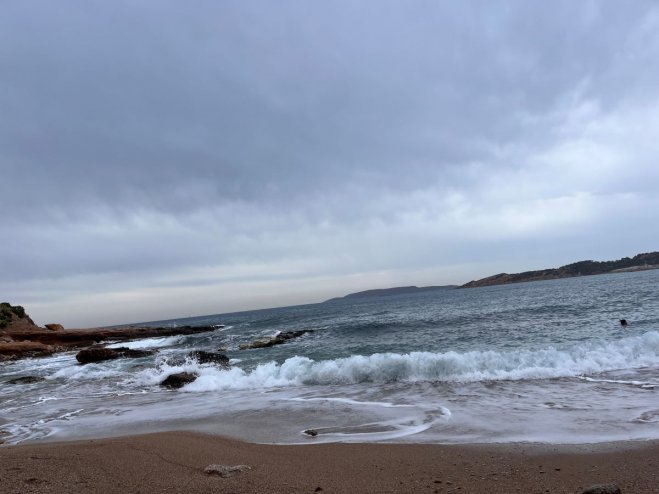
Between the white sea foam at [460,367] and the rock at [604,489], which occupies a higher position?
the rock at [604,489]

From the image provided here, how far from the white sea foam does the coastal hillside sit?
149m

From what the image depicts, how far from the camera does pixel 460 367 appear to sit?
44.0 ft

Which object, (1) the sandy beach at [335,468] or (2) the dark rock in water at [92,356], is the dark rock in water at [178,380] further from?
(2) the dark rock in water at [92,356]

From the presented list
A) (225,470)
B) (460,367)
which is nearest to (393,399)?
(460,367)

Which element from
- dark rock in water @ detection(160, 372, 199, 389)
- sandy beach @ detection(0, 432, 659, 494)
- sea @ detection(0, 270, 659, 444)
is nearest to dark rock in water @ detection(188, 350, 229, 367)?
sea @ detection(0, 270, 659, 444)

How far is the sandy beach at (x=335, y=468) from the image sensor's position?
15.2 feet

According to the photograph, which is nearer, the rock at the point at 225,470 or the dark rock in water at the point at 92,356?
the rock at the point at 225,470

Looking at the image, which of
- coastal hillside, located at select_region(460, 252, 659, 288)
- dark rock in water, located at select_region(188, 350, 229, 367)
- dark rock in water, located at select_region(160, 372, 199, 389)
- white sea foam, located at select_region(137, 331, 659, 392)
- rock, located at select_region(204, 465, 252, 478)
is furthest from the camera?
coastal hillside, located at select_region(460, 252, 659, 288)

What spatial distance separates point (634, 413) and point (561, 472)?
353 cm

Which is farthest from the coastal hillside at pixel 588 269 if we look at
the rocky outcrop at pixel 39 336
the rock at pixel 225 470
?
the rock at pixel 225 470

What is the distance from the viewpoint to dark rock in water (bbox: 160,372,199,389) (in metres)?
14.9

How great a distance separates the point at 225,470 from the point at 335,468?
1398mm

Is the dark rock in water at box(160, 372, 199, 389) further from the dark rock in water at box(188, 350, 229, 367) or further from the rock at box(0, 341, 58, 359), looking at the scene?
the rock at box(0, 341, 58, 359)

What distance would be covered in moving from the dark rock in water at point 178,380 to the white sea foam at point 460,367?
0.34 meters
